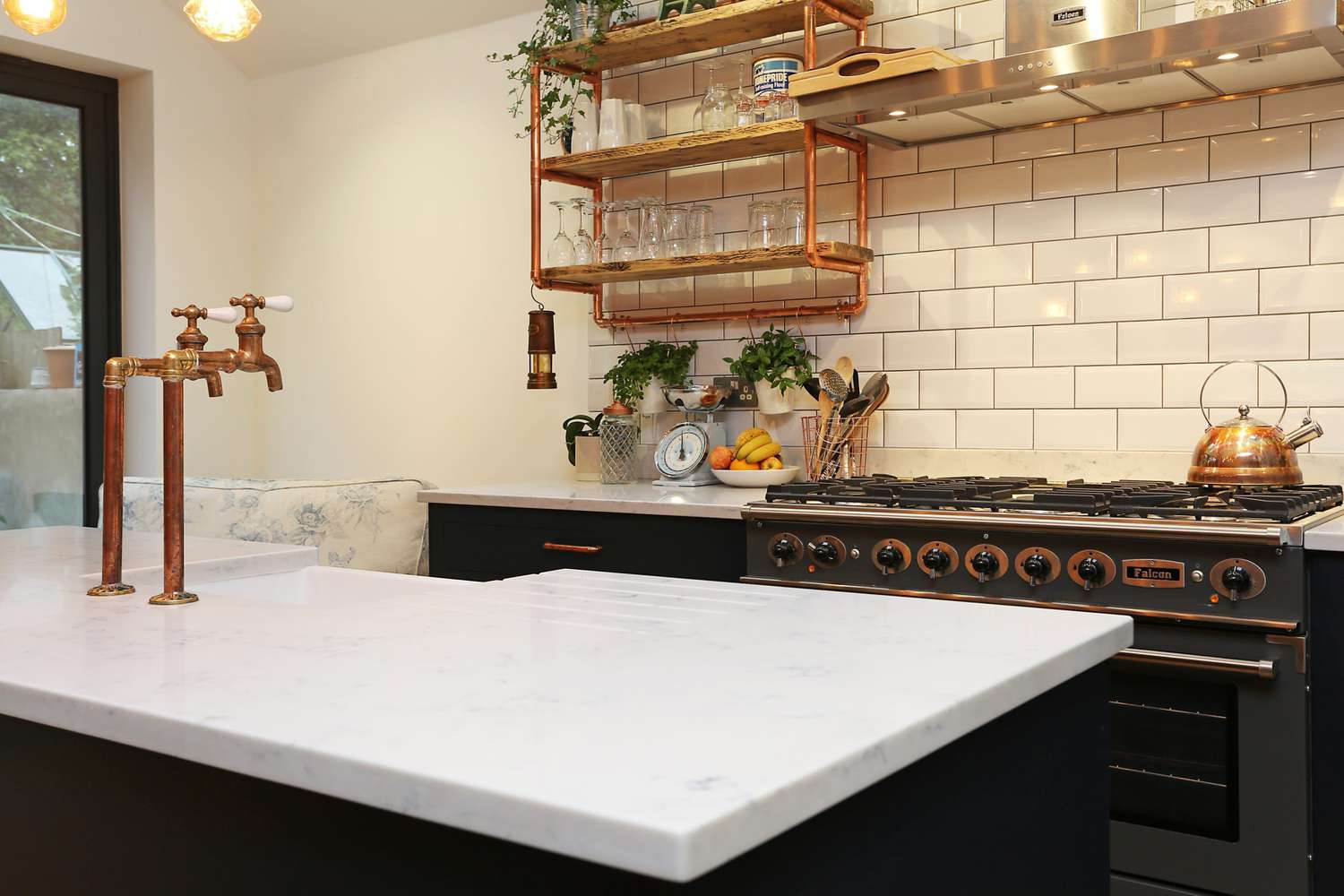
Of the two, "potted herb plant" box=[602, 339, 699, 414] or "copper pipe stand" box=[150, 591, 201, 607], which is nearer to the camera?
"copper pipe stand" box=[150, 591, 201, 607]

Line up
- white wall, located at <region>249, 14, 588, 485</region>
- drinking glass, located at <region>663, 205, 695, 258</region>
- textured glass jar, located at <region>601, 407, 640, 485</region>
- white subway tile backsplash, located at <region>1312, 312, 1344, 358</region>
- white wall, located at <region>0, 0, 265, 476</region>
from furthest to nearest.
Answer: white wall, located at <region>0, 0, 265, 476</region>, white wall, located at <region>249, 14, 588, 485</region>, textured glass jar, located at <region>601, 407, 640, 485</region>, drinking glass, located at <region>663, 205, 695, 258</region>, white subway tile backsplash, located at <region>1312, 312, 1344, 358</region>

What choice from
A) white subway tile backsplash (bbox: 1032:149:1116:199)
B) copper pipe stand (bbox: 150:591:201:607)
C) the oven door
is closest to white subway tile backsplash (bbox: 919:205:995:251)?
white subway tile backsplash (bbox: 1032:149:1116:199)

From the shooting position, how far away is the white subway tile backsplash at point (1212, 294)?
290cm

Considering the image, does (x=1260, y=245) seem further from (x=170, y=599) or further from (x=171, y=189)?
(x=171, y=189)

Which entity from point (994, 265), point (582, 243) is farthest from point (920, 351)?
point (582, 243)

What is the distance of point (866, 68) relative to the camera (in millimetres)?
2928

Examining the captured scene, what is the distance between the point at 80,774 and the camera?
120cm

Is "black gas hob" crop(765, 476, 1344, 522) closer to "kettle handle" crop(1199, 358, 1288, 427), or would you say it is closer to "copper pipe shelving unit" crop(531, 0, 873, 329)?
"kettle handle" crop(1199, 358, 1288, 427)

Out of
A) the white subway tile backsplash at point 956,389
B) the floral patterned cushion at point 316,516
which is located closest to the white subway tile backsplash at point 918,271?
the white subway tile backsplash at point 956,389

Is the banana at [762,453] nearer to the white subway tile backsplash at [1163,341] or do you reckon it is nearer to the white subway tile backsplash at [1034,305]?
the white subway tile backsplash at [1034,305]

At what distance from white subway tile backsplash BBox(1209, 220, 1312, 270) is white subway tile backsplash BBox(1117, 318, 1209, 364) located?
0.16 meters

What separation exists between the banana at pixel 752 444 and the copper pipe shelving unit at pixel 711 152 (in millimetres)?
396

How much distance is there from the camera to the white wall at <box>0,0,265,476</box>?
184 inches

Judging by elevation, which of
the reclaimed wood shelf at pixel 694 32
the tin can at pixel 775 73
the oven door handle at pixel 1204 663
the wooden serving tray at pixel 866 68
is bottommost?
the oven door handle at pixel 1204 663
